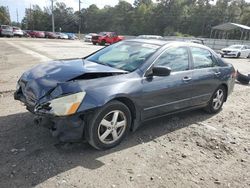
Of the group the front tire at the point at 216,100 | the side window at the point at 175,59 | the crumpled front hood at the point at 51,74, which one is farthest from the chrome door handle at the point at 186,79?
the crumpled front hood at the point at 51,74

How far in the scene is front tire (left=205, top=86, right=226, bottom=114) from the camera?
5.79 m

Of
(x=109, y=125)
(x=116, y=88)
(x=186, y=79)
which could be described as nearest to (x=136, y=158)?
(x=109, y=125)

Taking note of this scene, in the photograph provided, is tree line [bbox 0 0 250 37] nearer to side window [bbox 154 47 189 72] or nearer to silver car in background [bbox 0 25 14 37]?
silver car in background [bbox 0 25 14 37]

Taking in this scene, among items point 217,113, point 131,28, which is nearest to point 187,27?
point 131,28

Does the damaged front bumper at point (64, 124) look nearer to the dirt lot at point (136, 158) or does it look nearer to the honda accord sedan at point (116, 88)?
the honda accord sedan at point (116, 88)

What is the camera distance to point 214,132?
4.90 meters

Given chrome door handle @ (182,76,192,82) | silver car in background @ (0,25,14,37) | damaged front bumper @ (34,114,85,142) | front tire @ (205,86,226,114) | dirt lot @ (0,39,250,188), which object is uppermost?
chrome door handle @ (182,76,192,82)

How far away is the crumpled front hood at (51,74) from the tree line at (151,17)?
62243mm

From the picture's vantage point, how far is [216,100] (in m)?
5.91

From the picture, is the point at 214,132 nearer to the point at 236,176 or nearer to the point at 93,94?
the point at 236,176

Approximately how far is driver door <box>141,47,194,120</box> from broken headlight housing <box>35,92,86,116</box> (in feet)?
3.77

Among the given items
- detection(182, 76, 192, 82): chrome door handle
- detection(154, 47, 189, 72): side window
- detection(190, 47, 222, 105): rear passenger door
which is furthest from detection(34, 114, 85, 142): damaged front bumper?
detection(190, 47, 222, 105): rear passenger door

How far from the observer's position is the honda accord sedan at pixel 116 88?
11.2 ft

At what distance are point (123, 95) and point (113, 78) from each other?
0.29 metres
